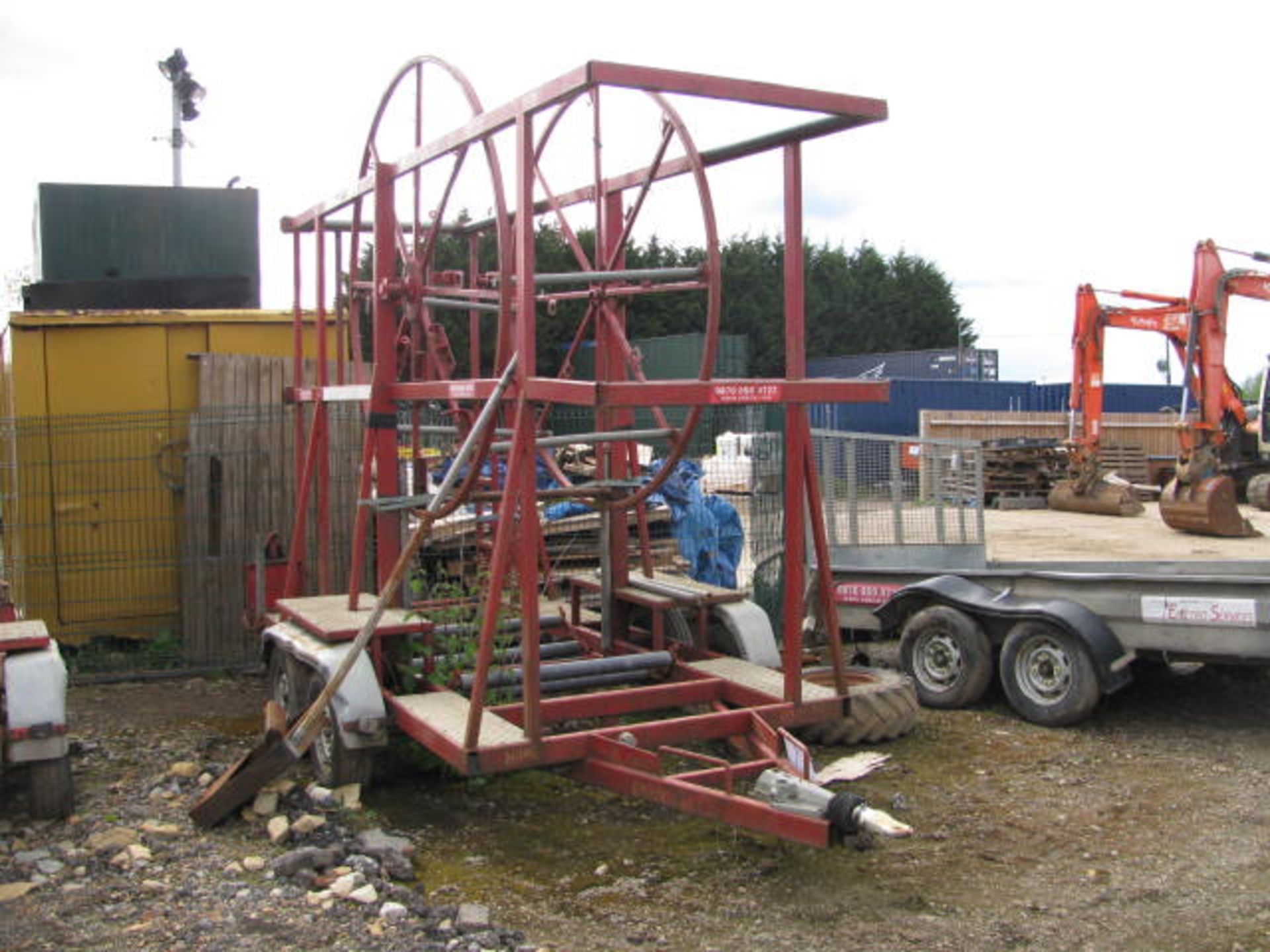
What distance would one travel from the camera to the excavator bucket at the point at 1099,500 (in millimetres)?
18188

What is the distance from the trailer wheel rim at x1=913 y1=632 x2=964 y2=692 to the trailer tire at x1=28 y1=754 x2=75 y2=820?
200 inches

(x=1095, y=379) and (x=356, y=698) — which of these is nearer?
(x=356, y=698)

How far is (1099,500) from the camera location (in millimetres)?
18281

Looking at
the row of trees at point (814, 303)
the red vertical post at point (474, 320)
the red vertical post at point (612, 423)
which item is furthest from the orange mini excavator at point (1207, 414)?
the row of trees at point (814, 303)

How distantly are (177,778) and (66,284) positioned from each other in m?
5.96

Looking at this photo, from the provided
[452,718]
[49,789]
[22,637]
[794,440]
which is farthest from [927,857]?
[22,637]

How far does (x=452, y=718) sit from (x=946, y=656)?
384 cm

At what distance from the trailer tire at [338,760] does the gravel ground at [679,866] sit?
0.17 metres

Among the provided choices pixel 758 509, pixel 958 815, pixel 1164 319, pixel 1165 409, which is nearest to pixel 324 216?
pixel 758 509

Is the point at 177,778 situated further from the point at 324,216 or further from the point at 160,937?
the point at 324,216

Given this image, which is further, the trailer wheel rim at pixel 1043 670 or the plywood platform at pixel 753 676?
the trailer wheel rim at pixel 1043 670

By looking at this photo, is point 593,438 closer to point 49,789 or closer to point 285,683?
point 285,683

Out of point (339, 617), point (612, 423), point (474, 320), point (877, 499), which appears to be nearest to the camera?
point (339, 617)

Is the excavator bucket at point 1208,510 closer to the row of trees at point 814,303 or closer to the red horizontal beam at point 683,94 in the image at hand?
the red horizontal beam at point 683,94
